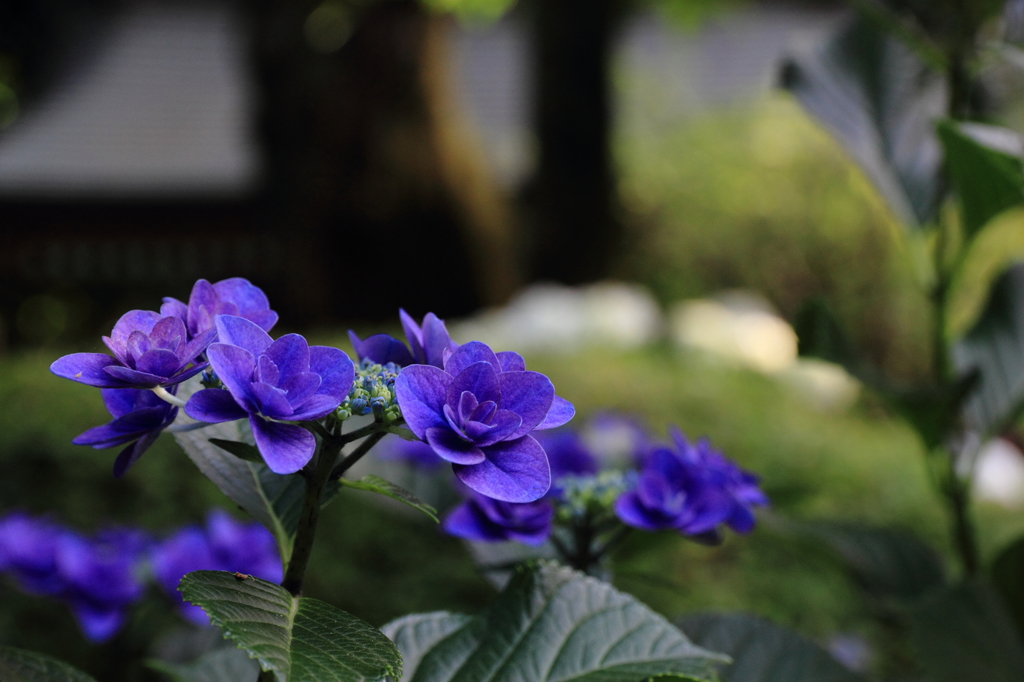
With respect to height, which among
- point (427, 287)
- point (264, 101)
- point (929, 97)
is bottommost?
point (427, 287)

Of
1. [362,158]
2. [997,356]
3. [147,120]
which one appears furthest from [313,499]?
[147,120]

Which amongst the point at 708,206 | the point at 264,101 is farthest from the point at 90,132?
the point at 708,206

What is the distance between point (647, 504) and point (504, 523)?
105mm

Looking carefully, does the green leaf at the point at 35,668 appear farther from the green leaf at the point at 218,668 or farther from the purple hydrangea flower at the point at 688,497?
the purple hydrangea flower at the point at 688,497

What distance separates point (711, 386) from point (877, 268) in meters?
3.37

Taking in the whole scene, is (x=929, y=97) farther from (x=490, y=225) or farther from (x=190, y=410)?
(x=490, y=225)

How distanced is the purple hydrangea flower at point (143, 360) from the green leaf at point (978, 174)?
647 mm

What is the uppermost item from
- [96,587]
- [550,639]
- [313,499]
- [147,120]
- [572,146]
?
[313,499]

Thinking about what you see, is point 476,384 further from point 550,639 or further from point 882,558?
point 882,558

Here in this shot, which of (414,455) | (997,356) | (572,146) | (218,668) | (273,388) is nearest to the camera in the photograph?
(273,388)

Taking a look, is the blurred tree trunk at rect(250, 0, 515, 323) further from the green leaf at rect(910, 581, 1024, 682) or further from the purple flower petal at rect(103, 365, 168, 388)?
the purple flower petal at rect(103, 365, 168, 388)

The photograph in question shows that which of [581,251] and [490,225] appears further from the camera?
[581,251]

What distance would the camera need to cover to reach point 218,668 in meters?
0.59

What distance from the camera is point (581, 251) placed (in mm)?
5680
